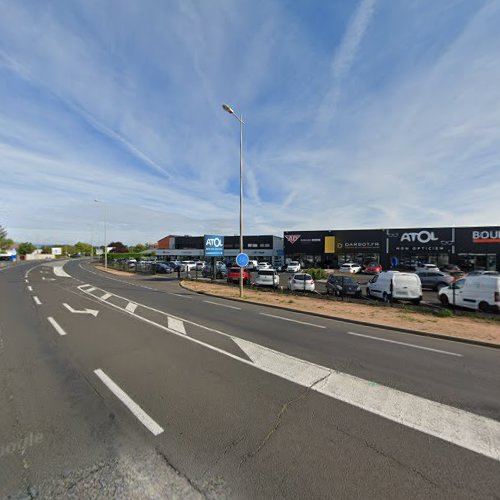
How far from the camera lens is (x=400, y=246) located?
39.4 m

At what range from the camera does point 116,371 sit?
5.10 meters

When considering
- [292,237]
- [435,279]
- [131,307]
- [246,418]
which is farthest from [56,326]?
[292,237]

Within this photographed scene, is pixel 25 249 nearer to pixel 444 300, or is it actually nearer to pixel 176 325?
pixel 176 325

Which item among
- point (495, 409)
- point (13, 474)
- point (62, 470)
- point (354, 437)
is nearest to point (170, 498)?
point (62, 470)

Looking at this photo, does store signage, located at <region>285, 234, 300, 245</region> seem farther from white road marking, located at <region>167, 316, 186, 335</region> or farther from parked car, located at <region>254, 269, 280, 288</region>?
white road marking, located at <region>167, 316, 186, 335</region>

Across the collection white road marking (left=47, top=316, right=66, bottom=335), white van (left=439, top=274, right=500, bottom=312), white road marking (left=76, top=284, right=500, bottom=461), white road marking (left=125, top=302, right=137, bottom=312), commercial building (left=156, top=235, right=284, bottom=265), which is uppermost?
commercial building (left=156, top=235, right=284, bottom=265)

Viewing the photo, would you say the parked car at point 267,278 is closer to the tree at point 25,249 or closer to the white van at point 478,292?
the white van at point 478,292

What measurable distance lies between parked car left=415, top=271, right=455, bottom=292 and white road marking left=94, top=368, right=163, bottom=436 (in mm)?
20940

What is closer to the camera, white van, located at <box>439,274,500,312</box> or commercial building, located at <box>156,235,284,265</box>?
white van, located at <box>439,274,500,312</box>

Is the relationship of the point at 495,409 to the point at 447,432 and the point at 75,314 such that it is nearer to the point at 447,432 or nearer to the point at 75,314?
the point at 447,432

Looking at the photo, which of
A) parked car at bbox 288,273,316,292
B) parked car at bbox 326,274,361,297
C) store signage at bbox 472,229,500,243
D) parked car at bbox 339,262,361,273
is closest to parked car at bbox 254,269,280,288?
parked car at bbox 288,273,316,292

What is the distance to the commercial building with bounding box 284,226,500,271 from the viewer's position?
1388 inches

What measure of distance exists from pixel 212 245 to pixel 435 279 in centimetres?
1854

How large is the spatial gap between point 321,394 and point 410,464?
1.59 m
